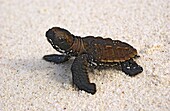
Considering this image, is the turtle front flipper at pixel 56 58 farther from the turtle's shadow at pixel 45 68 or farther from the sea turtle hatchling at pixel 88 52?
the sea turtle hatchling at pixel 88 52

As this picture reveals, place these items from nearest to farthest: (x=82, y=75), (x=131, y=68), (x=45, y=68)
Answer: (x=82, y=75), (x=131, y=68), (x=45, y=68)

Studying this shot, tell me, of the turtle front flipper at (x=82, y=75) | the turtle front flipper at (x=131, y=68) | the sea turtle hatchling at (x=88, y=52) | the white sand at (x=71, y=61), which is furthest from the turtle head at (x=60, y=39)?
the turtle front flipper at (x=131, y=68)

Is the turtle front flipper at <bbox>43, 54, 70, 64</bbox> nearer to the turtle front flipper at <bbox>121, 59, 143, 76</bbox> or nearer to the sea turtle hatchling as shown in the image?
the sea turtle hatchling

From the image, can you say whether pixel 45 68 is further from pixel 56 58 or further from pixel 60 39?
pixel 60 39

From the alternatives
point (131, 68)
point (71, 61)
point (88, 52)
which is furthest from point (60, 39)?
point (131, 68)

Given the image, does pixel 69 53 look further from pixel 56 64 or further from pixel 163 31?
pixel 163 31

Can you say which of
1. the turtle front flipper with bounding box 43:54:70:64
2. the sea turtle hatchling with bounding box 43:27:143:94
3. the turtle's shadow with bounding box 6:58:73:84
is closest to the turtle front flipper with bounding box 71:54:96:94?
the sea turtle hatchling with bounding box 43:27:143:94
